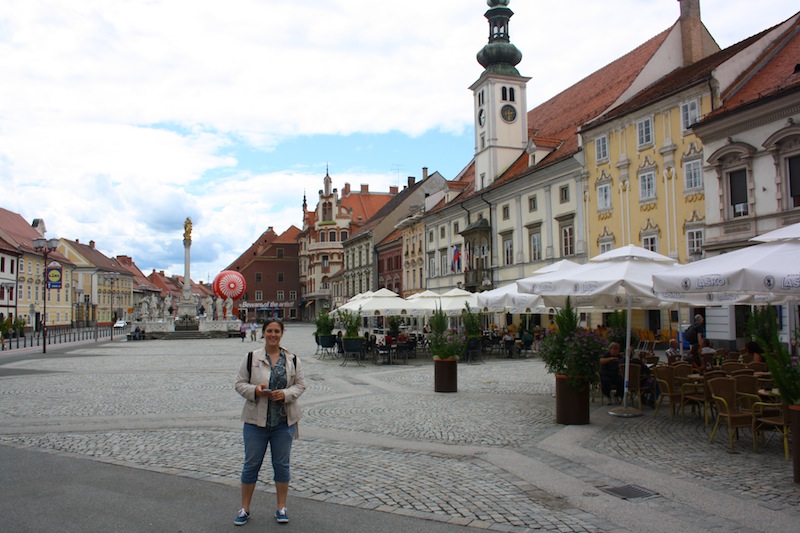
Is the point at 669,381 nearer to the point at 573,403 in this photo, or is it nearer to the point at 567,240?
the point at 573,403

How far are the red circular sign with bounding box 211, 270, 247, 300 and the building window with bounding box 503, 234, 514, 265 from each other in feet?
88.2

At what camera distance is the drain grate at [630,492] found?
659cm

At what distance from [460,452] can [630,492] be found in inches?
98.8

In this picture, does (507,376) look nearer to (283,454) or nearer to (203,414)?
(203,414)

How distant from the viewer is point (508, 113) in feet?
149

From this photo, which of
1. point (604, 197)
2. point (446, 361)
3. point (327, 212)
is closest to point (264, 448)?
point (446, 361)

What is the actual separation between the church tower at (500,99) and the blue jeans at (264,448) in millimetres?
40571

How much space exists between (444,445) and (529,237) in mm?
31315

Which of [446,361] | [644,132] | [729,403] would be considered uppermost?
[644,132]

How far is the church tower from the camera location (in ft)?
147

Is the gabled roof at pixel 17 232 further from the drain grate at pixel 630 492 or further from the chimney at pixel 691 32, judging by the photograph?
the drain grate at pixel 630 492

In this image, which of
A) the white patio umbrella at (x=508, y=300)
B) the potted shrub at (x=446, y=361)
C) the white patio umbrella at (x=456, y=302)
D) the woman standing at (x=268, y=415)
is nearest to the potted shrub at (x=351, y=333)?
the white patio umbrella at (x=456, y=302)

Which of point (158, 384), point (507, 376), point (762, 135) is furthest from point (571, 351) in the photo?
point (762, 135)

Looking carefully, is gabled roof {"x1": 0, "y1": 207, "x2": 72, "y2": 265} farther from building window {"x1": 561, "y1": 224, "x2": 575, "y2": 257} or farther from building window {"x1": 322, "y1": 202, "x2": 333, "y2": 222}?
building window {"x1": 561, "y1": 224, "x2": 575, "y2": 257}
